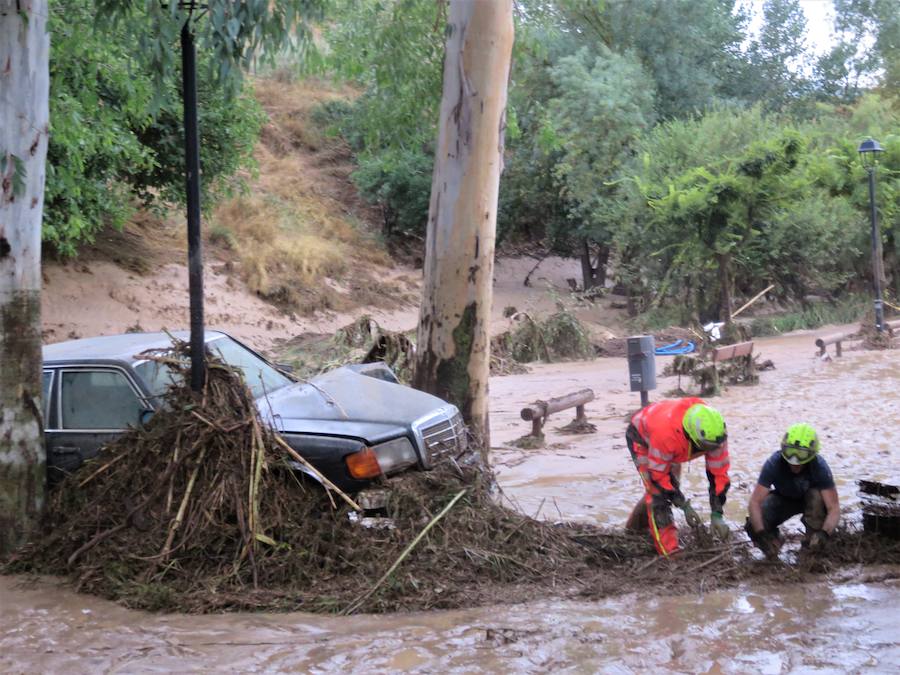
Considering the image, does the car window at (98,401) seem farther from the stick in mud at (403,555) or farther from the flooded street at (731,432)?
the flooded street at (731,432)

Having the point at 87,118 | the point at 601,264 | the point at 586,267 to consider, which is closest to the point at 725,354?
the point at 87,118

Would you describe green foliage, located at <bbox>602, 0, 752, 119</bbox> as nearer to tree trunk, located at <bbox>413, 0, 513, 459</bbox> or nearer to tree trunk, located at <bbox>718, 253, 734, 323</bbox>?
tree trunk, located at <bbox>718, 253, 734, 323</bbox>

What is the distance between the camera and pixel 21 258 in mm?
7004

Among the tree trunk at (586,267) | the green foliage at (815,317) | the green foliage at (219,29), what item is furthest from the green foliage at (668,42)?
the green foliage at (219,29)

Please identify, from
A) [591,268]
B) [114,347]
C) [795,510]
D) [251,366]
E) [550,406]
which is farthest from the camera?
[591,268]

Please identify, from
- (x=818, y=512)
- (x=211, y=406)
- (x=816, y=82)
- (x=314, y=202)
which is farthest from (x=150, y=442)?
(x=816, y=82)

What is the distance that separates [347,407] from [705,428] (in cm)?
241

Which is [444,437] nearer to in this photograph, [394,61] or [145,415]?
[145,415]

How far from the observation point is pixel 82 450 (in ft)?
24.1

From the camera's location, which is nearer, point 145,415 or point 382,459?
point 382,459

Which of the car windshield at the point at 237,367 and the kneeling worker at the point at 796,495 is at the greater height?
the car windshield at the point at 237,367

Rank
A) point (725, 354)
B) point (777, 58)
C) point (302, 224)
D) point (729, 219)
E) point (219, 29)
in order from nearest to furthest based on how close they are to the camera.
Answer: point (219, 29), point (725, 354), point (729, 219), point (302, 224), point (777, 58)

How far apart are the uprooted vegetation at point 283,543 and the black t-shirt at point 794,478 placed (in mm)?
400

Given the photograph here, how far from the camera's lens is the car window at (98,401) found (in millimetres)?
7289
